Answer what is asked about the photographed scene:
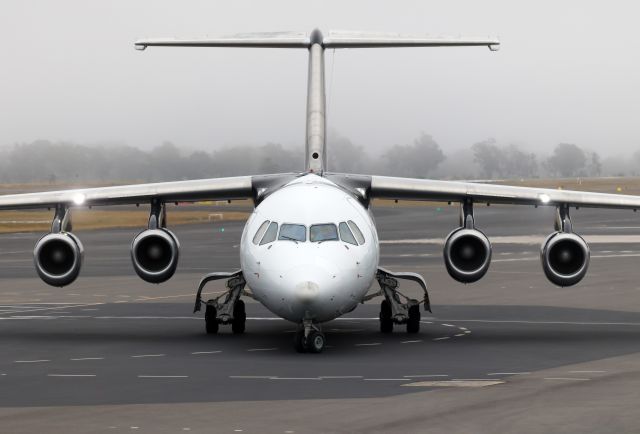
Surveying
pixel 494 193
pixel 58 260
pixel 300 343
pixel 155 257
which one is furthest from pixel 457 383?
pixel 58 260

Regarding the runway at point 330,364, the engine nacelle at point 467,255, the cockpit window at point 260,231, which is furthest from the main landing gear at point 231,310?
the engine nacelle at point 467,255

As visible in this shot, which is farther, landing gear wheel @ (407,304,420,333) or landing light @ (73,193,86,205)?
landing light @ (73,193,86,205)

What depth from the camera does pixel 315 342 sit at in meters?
22.3

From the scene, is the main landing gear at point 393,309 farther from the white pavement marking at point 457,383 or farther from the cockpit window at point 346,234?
the white pavement marking at point 457,383

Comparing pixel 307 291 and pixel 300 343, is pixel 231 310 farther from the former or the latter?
pixel 307 291

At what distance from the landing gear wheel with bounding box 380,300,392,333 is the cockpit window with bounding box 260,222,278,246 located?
463 centimetres

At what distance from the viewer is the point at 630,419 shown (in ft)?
50.6

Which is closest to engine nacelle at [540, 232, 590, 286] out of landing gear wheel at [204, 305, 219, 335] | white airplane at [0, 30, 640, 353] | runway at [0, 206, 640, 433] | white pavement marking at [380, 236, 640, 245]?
white airplane at [0, 30, 640, 353]

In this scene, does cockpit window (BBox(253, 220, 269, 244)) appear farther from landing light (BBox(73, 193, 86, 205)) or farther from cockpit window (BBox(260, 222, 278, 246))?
landing light (BBox(73, 193, 86, 205))

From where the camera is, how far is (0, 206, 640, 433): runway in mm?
15750

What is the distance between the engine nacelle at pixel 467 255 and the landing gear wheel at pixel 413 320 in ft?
4.08

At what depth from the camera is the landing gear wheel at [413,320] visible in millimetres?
26578

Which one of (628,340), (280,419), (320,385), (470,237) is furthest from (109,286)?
(280,419)

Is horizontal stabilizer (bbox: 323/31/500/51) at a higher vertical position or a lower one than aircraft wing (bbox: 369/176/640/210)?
higher
